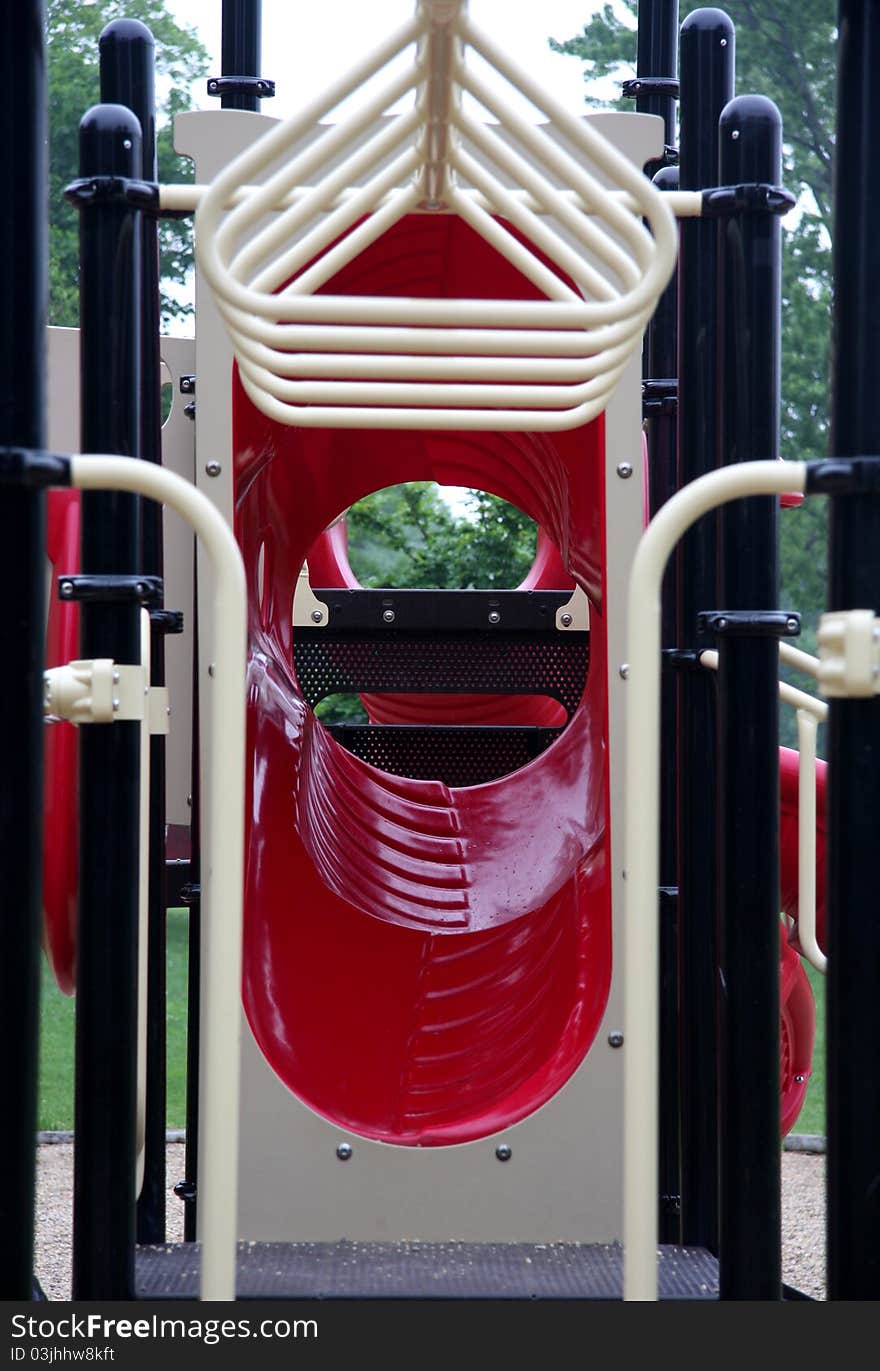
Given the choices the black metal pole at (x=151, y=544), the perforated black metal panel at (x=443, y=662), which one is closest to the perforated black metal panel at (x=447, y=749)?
the perforated black metal panel at (x=443, y=662)

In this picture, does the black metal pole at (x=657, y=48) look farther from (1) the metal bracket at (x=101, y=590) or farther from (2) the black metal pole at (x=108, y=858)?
(1) the metal bracket at (x=101, y=590)

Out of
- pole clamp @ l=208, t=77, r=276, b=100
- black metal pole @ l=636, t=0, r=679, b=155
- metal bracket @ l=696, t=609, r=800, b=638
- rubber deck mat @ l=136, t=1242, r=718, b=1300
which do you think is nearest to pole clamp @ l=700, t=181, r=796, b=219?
metal bracket @ l=696, t=609, r=800, b=638

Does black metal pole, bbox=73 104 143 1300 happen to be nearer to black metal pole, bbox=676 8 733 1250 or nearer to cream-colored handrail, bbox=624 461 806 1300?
cream-colored handrail, bbox=624 461 806 1300

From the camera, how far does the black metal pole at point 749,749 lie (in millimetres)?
1651

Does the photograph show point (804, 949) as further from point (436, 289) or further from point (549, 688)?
point (549, 688)

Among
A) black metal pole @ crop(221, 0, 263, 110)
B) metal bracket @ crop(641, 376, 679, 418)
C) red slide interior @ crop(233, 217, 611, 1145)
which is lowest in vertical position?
red slide interior @ crop(233, 217, 611, 1145)

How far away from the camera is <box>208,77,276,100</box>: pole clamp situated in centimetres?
354

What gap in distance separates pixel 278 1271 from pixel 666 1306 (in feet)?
2.89

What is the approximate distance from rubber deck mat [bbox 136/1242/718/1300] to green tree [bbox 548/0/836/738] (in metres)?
10.5

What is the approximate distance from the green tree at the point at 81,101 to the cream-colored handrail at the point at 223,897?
1004 centimetres

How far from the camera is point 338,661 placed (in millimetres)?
4340

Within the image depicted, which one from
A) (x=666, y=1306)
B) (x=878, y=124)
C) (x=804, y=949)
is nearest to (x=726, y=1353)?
(x=666, y=1306)

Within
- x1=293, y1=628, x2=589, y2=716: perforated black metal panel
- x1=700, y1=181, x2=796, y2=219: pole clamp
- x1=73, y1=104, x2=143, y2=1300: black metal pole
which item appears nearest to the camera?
x1=73, y1=104, x2=143, y2=1300: black metal pole

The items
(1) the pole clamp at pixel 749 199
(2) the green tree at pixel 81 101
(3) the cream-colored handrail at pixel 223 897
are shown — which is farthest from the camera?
(2) the green tree at pixel 81 101
